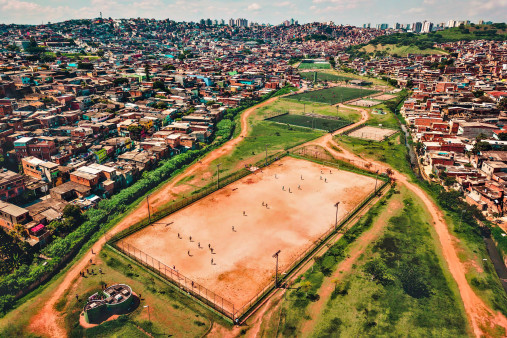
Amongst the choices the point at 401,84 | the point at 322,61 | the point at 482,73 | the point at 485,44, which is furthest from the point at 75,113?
the point at 485,44

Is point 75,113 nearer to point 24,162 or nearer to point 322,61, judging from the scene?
point 24,162

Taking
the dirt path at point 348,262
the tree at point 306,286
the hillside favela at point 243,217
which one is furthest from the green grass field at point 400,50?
the tree at point 306,286

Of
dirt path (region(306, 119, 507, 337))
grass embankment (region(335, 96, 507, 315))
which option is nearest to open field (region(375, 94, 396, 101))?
grass embankment (region(335, 96, 507, 315))

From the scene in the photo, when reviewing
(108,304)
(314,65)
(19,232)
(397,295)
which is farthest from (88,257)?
(314,65)

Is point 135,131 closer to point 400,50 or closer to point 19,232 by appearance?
point 19,232

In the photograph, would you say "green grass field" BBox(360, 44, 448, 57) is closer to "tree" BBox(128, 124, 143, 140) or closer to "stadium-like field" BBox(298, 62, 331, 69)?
"stadium-like field" BBox(298, 62, 331, 69)

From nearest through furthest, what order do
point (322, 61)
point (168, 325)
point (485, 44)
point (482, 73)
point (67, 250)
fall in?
1. point (168, 325)
2. point (67, 250)
3. point (482, 73)
4. point (485, 44)
5. point (322, 61)

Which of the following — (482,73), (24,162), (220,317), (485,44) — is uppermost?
(485,44)
